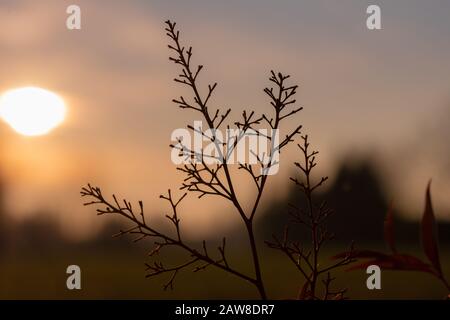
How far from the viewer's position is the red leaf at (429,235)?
131 cm

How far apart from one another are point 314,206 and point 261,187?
0.20 meters

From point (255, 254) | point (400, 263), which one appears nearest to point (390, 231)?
point (400, 263)

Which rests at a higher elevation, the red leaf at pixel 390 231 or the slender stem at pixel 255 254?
the red leaf at pixel 390 231

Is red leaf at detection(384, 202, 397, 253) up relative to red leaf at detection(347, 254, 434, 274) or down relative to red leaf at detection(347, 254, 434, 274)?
up

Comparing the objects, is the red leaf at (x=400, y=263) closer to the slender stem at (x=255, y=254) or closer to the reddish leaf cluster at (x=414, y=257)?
the reddish leaf cluster at (x=414, y=257)

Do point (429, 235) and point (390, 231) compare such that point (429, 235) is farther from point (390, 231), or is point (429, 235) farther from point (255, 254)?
point (255, 254)

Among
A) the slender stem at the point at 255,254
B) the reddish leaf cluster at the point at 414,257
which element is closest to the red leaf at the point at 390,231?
the reddish leaf cluster at the point at 414,257

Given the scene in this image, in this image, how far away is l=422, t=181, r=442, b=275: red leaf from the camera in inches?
51.7

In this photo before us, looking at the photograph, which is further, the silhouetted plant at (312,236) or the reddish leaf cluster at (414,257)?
the silhouetted plant at (312,236)

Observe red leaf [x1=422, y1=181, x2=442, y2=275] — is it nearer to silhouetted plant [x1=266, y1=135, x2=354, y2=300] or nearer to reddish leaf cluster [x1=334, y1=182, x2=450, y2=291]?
reddish leaf cluster [x1=334, y1=182, x2=450, y2=291]

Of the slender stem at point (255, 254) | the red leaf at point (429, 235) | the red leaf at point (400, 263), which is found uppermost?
the red leaf at point (429, 235)

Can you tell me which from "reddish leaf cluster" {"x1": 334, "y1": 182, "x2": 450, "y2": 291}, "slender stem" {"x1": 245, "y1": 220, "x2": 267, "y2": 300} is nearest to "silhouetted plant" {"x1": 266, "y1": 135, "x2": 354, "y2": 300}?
"slender stem" {"x1": 245, "y1": 220, "x2": 267, "y2": 300}
